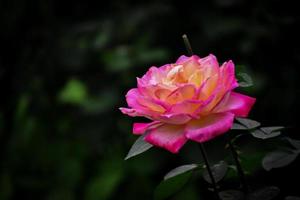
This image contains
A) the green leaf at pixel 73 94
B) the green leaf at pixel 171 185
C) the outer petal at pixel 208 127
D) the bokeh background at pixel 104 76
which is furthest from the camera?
the green leaf at pixel 73 94

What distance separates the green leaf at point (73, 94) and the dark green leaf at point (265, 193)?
42.5 inches

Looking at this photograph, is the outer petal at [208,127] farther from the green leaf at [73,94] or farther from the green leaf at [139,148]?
the green leaf at [73,94]

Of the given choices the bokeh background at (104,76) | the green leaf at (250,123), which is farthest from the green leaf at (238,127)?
the bokeh background at (104,76)

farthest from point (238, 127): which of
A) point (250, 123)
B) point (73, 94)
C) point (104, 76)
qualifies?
point (73, 94)

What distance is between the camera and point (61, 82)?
1580mm

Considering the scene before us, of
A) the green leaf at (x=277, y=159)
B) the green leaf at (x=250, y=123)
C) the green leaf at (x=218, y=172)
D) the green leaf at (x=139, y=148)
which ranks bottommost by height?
the green leaf at (x=277, y=159)

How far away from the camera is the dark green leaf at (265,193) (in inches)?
21.9

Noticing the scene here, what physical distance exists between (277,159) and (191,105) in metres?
0.13

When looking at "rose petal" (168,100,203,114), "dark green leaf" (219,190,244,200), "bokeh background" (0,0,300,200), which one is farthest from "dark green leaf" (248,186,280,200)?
"bokeh background" (0,0,300,200)

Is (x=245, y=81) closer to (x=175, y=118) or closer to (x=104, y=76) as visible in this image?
(x=175, y=118)

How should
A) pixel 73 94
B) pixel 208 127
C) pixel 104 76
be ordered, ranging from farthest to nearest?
pixel 73 94 < pixel 104 76 < pixel 208 127

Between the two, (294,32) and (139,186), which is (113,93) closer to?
(139,186)

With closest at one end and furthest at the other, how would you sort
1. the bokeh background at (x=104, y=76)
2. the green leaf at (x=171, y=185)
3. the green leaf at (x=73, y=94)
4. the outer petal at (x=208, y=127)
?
the outer petal at (x=208, y=127) < the green leaf at (x=171, y=185) < the bokeh background at (x=104, y=76) < the green leaf at (x=73, y=94)

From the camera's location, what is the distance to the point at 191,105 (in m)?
0.53
